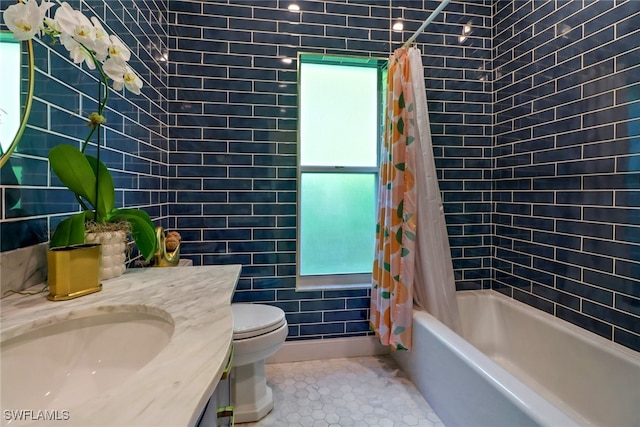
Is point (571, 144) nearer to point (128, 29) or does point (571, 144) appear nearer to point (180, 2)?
point (128, 29)

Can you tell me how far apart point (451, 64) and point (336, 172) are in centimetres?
115

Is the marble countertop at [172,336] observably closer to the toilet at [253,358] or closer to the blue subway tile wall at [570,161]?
the toilet at [253,358]

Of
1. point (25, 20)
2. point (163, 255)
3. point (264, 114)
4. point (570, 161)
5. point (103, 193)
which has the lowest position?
point (163, 255)

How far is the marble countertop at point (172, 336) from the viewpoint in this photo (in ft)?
1.30

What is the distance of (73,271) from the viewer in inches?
31.1

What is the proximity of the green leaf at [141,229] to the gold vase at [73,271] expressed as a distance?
22cm

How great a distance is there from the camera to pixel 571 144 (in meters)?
1.69

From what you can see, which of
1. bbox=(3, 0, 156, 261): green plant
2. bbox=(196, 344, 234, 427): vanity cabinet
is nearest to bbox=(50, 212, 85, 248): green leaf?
bbox=(3, 0, 156, 261): green plant

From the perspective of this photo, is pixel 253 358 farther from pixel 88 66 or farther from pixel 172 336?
pixel 88 66

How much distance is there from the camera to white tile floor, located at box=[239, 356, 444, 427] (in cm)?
154

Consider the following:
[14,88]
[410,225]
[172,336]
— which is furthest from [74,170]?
[410,225]

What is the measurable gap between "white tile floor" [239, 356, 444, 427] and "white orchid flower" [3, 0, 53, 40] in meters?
1.69

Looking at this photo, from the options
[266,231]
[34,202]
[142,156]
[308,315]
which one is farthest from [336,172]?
[34,202]

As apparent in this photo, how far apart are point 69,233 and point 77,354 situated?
0.35m
